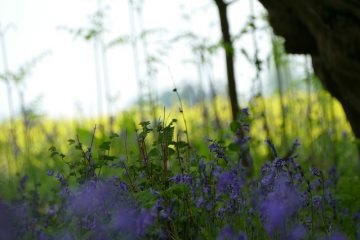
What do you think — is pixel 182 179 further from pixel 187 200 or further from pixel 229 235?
pixel 229 235

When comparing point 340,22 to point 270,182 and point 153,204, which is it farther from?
point 153,204

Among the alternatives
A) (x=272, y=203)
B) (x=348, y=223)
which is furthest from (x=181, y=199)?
(x=348, y=223)

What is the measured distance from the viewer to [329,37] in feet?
10.6

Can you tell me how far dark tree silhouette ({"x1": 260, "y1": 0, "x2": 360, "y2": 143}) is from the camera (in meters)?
3.15

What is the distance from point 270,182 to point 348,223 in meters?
1.00

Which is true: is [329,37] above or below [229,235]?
above

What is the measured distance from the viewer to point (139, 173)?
256 cm

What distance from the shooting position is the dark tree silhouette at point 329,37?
3152mm

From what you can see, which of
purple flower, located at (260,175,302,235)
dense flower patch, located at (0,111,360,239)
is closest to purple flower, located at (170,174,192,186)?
dense flower patch, located at (0,111,360,239)

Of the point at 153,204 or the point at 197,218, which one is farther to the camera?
the point at 197,218

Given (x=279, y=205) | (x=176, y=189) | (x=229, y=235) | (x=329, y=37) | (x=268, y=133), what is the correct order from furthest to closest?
(x=268, y=133) → (x=329, y=37) → (x=176, y=189) → (x=229, y=235) → (x=279, y=205)

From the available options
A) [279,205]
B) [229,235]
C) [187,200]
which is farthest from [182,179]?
[279,205]

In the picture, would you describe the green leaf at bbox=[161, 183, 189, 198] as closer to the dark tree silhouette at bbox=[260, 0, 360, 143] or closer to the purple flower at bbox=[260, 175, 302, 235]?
the purple flower at bbox=[260, 175, 302, 235]

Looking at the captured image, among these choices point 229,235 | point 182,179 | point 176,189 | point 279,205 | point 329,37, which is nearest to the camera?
point 279,205
